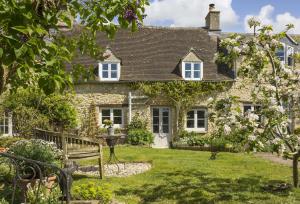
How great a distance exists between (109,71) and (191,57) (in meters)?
4.99

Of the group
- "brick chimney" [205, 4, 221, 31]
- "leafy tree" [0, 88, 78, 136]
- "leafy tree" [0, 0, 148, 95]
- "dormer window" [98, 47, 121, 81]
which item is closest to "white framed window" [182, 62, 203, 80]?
"dormer window" [98, 47, 121, 81]

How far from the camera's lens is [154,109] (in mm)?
21438

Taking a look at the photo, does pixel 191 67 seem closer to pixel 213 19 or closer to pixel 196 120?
pixel 196 120

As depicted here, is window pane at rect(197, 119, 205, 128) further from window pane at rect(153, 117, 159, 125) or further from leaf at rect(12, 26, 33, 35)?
leaf at rect(12, 26, 33, 35)

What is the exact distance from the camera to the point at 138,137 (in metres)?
20.1

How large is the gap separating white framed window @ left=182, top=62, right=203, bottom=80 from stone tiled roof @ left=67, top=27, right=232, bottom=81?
0.34 meters

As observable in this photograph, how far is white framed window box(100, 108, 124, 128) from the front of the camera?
21391mm

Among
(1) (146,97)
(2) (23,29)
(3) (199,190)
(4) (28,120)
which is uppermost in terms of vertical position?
(1) (146,97)

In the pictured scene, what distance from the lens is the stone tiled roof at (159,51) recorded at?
70.4 ft

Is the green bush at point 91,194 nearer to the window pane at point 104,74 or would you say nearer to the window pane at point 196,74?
the window pane at point 104,74

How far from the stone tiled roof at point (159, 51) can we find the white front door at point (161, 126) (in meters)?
1.94

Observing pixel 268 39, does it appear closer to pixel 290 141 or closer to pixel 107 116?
pixel 290 141

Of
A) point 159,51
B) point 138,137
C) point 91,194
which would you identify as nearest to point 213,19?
point 159,51

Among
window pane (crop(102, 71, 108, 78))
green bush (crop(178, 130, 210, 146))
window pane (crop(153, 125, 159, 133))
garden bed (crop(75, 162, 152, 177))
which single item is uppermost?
window pane (crop(102, 71, 108, 78))
